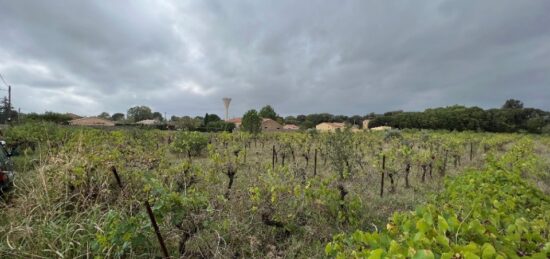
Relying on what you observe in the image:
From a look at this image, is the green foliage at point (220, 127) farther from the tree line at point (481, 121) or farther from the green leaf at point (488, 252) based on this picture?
the green leaf at point (488, 252)

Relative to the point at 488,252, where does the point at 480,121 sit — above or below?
above

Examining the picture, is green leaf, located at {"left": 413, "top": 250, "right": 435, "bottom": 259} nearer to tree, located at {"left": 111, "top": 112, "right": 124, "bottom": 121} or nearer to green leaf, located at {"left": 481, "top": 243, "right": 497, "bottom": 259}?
green leaf, located at {"left": 481, "top": 243, "right": 497, "bottom": 259}

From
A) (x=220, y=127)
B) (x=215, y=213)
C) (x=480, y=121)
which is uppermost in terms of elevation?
(x=480, y=121)

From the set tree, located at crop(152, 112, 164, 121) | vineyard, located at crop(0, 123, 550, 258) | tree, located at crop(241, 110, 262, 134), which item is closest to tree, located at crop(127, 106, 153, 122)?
tree, located at crop(152, 112, 164, 121)

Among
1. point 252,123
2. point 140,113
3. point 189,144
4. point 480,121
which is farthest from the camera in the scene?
point 140,113

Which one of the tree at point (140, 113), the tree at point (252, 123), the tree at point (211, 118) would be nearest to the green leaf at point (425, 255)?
the tree at point (252, 123)

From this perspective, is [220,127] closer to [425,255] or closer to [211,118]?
[211,118]

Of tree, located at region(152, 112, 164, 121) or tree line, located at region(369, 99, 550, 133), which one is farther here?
tree, located at region(152, 112, 164, 121)

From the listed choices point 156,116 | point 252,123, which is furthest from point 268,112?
point 252,123

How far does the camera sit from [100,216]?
10.3 ft

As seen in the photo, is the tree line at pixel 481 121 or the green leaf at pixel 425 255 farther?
the tree line at pixel 481 121

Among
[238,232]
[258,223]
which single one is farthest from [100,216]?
[258,223]

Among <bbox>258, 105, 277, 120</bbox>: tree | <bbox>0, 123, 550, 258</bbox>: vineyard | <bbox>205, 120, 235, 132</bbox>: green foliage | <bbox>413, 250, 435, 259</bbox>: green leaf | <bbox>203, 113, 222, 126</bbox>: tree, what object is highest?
<bbox>258, 105, 277, 120</bbox>: tree

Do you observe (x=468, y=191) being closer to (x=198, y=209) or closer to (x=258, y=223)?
(x=258, y=223)
